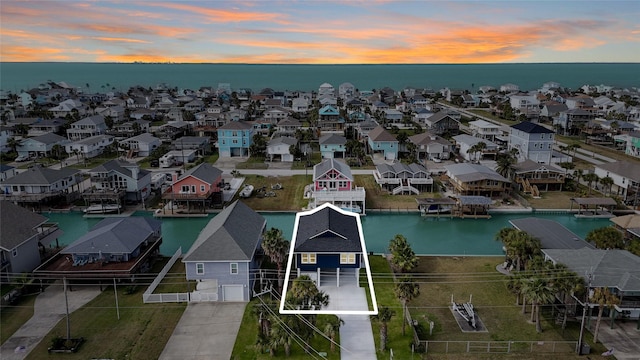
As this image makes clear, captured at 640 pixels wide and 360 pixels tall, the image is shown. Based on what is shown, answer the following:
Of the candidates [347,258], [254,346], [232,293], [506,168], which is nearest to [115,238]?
[232,293]

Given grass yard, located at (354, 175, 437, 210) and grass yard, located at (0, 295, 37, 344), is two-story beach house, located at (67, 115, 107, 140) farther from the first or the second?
grass yard, located at (0, 295, 37, 344)

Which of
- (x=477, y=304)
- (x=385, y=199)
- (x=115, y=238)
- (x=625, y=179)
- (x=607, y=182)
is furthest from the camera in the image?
(x=607, y=182)

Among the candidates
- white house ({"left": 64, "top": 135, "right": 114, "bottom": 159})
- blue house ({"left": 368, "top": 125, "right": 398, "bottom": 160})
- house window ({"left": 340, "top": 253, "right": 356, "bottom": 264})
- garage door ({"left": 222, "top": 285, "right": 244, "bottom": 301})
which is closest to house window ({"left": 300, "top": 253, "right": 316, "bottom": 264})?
house window ({"left": 340, "top": 253, "right": 356, "bottom": 264})

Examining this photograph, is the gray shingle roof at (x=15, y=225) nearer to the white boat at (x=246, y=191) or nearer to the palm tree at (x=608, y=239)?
the white boat at (x=246, y=191)

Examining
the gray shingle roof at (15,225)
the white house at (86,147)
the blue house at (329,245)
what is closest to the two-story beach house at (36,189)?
the gray shingle roof at (15,225)

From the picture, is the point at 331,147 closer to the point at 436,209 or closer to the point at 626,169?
the point at 436,209

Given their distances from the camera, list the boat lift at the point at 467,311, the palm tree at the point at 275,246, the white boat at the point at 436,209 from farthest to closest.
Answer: the white boat at the point at 436,209 < the palm tree at the point at 275,246 < the boat lift at the point at 467,311
